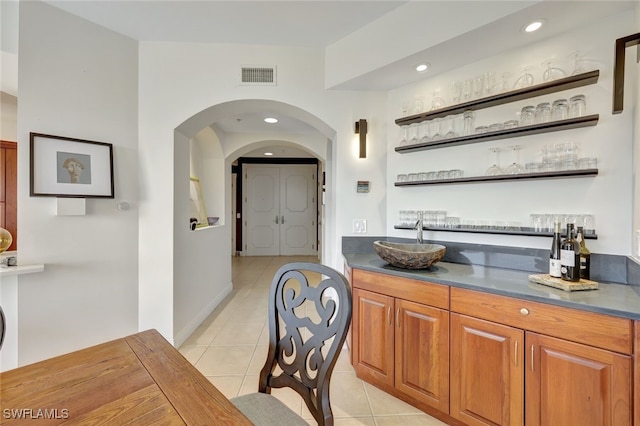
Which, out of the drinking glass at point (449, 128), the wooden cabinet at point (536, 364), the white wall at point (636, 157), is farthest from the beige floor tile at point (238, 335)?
the white wall at point (636, 157)

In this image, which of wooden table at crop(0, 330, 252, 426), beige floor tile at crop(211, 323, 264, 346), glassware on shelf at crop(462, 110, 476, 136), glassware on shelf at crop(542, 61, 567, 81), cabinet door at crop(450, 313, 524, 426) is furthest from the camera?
beige floor tile at crop(211, 323, 264, 346)

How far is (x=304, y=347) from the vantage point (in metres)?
1.16

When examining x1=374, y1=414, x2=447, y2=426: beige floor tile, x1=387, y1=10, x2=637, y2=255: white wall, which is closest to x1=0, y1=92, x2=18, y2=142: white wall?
x1=387, y1=10, x2=637, y2=255: white wall

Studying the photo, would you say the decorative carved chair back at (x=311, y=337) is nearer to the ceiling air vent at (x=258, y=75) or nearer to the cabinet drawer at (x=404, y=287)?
the cabinet drawer at (x=404, y=287)

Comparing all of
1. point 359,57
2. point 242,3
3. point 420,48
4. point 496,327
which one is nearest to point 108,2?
point 242,3

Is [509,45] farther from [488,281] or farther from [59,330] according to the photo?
[59,330]

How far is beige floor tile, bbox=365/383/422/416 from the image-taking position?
5.79 ft

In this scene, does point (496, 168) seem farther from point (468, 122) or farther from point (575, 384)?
point (575, 384)

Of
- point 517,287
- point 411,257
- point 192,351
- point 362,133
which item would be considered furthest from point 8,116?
point 517,287

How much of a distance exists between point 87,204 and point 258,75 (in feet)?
5.73

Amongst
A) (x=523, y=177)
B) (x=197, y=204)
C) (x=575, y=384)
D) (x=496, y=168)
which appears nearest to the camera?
(x=575, y=384)

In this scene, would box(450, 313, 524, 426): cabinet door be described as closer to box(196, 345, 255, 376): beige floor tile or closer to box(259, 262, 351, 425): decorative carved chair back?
box(259, 262, 351, 425): decorative carved chair back

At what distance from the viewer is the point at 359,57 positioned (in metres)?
2.26

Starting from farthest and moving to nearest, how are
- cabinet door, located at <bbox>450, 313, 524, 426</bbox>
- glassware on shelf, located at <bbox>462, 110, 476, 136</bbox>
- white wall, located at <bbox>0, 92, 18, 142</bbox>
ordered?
→ white wall, located at <bbox>0, 92, 18, 142</bbox> < glassware on shelf, located at <bbox>462, 110, 476, 136</bbox> < cabinet door, located at <bbox>450, 313, 524, 426</bbox>
